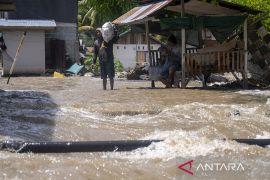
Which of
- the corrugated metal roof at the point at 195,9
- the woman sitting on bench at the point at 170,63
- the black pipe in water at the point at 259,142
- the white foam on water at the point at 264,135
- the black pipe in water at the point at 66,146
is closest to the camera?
the black pipe in water at the point at 66,146

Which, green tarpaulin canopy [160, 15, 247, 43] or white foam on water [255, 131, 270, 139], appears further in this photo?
green tarpaulin canopy [160, 15, 247, 43]

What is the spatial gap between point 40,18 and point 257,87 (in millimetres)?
15013

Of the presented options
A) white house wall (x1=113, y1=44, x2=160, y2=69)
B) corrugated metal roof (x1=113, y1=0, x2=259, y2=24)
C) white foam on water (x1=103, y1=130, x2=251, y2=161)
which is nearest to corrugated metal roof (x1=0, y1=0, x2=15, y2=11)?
corrugated metal roof (x1=113, y1=0, x2=259, y2=24)

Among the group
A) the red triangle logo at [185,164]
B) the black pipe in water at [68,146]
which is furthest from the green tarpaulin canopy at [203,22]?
the red triangle logo at [185,164]

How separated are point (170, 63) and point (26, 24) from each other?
37.4ft

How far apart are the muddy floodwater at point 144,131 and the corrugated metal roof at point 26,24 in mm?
11969

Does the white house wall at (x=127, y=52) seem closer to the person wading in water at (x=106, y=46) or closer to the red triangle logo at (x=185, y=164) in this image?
the person wading in water at (x=106, y=46)

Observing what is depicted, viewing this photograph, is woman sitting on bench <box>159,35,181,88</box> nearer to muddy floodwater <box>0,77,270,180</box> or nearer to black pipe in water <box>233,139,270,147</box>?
muddy floodwater <box>0,77,270,180</box>

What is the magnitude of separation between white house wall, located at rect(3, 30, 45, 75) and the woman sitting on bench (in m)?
10.6

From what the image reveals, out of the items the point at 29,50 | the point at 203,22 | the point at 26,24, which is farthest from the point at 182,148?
the point at 26,24

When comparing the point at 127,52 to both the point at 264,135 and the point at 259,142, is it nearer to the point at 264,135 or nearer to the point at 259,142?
the point at 264,135

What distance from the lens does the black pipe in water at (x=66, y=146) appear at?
17.7 feet

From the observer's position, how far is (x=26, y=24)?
76.1 feet

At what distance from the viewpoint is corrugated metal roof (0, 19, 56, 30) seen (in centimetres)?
2250
